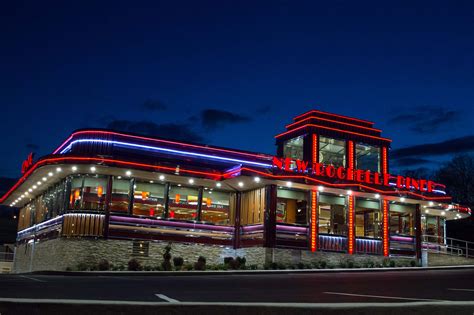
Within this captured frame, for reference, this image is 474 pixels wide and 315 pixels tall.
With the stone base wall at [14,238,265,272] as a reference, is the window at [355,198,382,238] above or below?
above

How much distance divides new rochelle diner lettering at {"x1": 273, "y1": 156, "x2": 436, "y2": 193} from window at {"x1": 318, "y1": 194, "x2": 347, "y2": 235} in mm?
1602

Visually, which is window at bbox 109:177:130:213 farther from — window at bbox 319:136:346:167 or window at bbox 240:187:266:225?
window at bbox 319:136:346:167

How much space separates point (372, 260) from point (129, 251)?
14.0m

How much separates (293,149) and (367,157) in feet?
16.7

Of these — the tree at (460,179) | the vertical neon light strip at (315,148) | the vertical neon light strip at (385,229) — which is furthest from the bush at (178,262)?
the tree at (460,179)

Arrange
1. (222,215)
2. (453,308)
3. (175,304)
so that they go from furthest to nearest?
1. (222,215)
2. (453,308)
3. (175,304)

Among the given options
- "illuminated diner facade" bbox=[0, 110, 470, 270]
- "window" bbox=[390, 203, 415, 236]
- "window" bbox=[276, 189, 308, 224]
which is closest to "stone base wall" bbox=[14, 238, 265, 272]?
"illuminated diner facade" bbox=[0, 110, 470, 270]

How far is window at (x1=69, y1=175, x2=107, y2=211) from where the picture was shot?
28.8 m

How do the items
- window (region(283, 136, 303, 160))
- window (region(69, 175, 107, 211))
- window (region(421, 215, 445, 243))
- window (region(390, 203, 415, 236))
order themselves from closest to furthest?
1. window (region(69, 175, 107, 211))
2. window (region(390, 203, 415, 236))
3. window (region(283, 136, 303, 160))
4. window (region(421, 215, 445, 243))

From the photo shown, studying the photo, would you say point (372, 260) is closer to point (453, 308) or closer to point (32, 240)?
point (32, 240)

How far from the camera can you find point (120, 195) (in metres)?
29.7

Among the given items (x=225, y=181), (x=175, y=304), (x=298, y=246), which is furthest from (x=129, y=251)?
(x=175, y=304)

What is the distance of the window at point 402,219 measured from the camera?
35250 millimetres

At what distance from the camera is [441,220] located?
4162 centimetres
